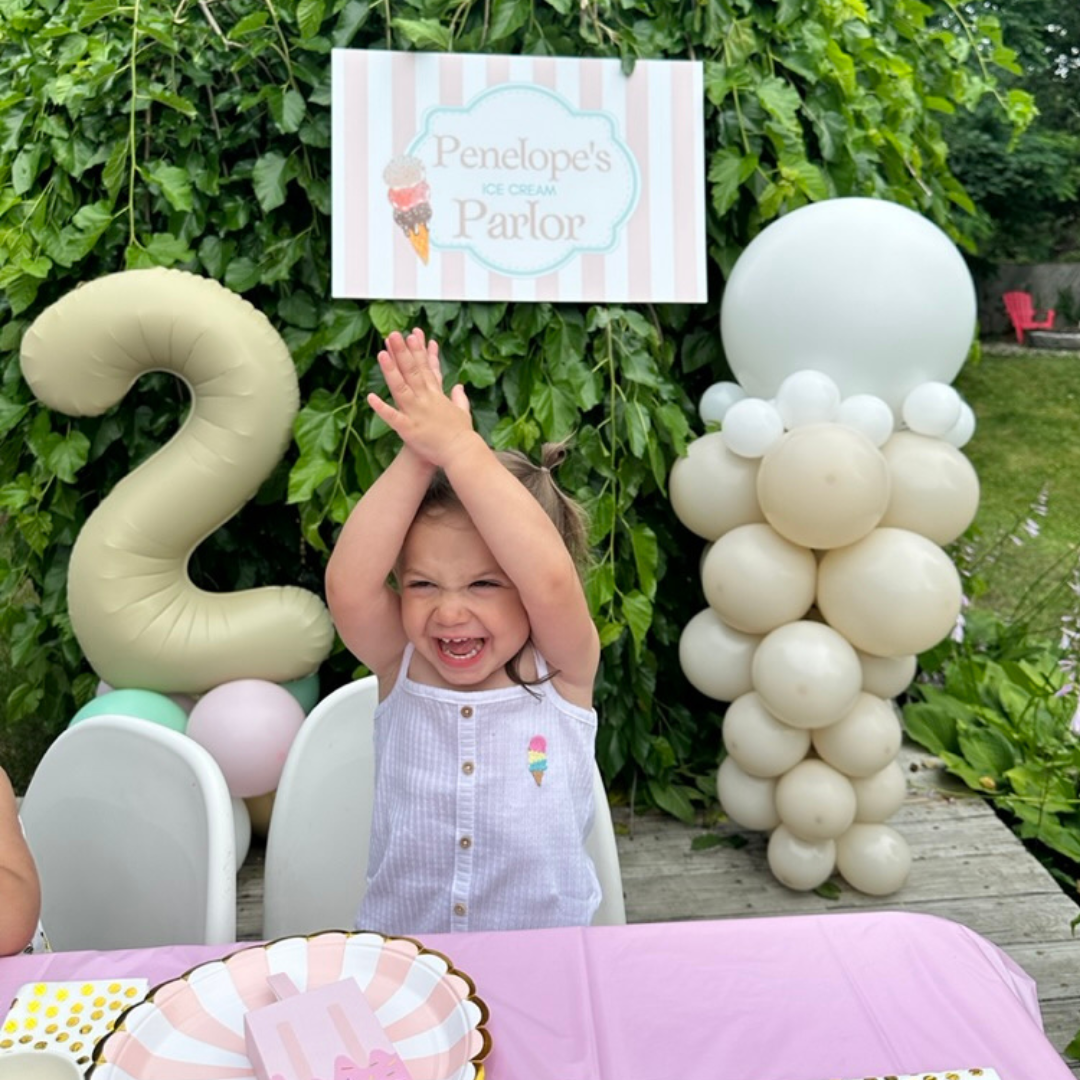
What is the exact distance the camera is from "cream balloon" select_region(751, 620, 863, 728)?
2143mm

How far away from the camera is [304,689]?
8.00 feet

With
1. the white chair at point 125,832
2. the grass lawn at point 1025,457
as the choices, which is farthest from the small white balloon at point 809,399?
the grass lawn at point 1025,457

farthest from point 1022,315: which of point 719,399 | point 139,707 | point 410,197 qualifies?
point 139,707

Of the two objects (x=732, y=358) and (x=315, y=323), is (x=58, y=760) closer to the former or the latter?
(x=315, y=323)

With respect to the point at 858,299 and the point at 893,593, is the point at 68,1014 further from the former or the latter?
the point at 858,299

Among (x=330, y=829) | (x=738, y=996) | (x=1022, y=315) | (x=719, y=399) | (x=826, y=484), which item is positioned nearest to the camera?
(x=738, y=996)

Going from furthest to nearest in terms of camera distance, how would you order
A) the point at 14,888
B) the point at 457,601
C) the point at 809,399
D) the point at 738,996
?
the point at 809,399, the point at 457,601, the point at 14,888, the point at 738,996

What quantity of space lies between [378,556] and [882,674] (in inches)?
55.6

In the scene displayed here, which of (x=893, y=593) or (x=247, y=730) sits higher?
(x=893, y=593)

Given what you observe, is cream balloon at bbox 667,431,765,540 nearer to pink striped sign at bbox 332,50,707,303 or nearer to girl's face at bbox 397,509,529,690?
pink striped sign at bbox 332,50,707,303

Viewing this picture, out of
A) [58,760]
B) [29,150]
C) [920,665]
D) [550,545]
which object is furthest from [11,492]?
[920,665]

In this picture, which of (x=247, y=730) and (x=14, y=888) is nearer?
(x=14, y=888)

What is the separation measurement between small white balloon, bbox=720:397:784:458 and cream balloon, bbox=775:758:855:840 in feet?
2.15

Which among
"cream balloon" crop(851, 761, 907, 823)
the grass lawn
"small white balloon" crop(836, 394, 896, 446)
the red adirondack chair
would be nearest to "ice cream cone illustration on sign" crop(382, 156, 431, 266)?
"small white balloon" crop(836, 394, 896, 446)
